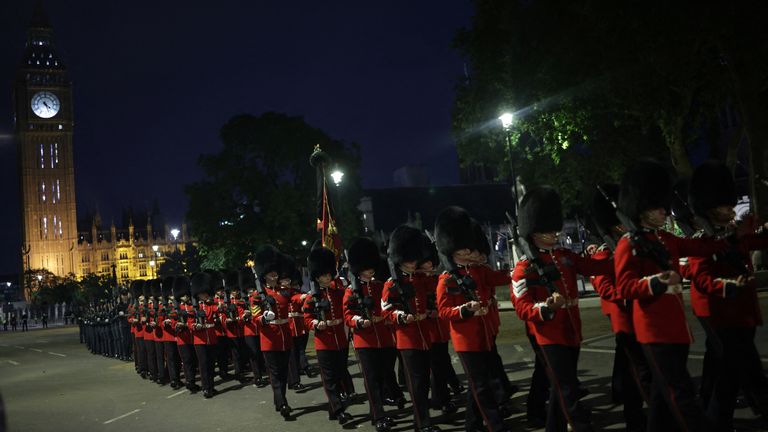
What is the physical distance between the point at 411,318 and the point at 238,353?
7882 mm

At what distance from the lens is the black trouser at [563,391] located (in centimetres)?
554

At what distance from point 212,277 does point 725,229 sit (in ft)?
33.6

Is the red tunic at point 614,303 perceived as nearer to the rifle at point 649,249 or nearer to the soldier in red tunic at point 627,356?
the soldier in red tunic at point 627,356

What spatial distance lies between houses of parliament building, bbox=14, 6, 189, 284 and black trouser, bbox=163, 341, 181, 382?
123m

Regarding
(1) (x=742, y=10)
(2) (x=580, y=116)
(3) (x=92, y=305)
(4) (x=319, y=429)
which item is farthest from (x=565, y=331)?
(3) (x=92, y=305)

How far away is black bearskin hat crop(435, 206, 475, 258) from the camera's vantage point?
737 centimetres

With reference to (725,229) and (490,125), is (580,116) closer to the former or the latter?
(490,125)

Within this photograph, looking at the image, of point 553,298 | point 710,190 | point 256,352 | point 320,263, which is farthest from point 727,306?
point 256,352

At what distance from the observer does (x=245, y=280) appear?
14.0 m

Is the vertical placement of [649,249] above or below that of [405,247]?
below

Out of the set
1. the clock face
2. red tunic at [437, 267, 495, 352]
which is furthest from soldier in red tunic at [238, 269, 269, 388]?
the clock face

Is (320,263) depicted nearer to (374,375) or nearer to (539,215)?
(374,375)

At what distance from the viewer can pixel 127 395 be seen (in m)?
13.4

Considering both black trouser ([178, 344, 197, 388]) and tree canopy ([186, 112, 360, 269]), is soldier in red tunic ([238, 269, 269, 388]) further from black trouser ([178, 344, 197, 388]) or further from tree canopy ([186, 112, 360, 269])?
tree canopy ([186, 112, 360, 269])
